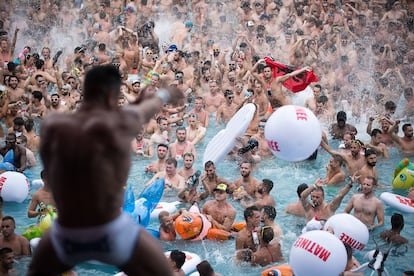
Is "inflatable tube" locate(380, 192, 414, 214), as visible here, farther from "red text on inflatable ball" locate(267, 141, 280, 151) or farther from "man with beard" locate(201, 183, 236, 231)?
"red text on inflatable ball" locate(267, 141, 280, 151)

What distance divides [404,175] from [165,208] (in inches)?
142

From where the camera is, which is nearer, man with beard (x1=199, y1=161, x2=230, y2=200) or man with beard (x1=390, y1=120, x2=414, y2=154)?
man with beard (x1=199, y1=161, x2=230, y2=200)

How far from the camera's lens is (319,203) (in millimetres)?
8109

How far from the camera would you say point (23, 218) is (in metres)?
8.97

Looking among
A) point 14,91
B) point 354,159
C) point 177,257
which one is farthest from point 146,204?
point 14,91

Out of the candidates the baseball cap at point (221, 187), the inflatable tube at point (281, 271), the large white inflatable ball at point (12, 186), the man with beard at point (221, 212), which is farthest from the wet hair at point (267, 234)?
the large white inflatable ball at point (12, 186)

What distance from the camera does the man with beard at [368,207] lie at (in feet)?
27.0

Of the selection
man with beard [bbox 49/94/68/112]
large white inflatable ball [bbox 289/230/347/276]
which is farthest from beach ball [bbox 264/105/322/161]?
man with beard [bbox 49/94/68/112]

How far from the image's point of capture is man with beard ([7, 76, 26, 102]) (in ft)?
40.5

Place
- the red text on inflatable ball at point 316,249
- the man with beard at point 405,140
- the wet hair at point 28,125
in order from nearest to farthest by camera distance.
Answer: the red text on inflatable ball at point 316,249 < the man with beard at point 405,140 < the wet hair at point 28,125

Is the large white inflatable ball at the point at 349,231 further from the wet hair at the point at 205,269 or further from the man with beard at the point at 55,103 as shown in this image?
the man with beard at the point at 55,103

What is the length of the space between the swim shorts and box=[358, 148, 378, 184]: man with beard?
590 centimetres

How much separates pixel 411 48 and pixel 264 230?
1011cm

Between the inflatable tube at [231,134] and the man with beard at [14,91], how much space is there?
4.61 metres
